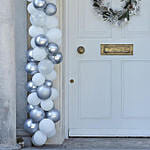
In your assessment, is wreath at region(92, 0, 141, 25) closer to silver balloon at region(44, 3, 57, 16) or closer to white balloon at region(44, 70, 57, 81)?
silver balloon at region(44, 3, 57, 16)

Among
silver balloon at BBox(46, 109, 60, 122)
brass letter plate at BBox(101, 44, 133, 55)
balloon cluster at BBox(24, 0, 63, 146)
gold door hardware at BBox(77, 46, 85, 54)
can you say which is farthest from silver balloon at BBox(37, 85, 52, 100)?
brass letter plate at BBox(101, 44, 133, 55)

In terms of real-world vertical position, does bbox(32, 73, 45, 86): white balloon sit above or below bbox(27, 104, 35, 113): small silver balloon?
above

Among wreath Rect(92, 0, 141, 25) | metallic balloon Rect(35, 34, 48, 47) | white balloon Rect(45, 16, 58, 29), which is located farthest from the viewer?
wreath Rect(92, 0, 141, 25)

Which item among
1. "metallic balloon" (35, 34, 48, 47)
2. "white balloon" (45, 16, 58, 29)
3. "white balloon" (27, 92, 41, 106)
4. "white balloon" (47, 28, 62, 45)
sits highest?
"white balloon" (45, 16, 58, 29)

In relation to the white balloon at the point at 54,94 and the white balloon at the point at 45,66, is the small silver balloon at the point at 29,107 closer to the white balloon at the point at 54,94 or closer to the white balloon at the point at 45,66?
the white balloon at the point at 54,94

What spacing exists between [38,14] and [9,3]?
0.33 meters

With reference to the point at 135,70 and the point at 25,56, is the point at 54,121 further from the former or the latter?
the point at 135,70

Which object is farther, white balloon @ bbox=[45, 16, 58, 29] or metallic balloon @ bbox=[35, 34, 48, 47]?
white balloon @ bbox=[45, 16, 58, 29]

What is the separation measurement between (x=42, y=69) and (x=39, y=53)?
17 centimetres

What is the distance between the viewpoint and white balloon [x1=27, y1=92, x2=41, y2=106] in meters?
3.43

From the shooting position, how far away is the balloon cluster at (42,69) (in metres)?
3.36

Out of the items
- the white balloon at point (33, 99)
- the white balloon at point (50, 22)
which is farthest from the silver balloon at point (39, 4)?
the white balloon at point (33, 99)

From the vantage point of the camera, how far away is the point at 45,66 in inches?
132

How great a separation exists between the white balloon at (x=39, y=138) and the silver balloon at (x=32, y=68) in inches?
26.2
